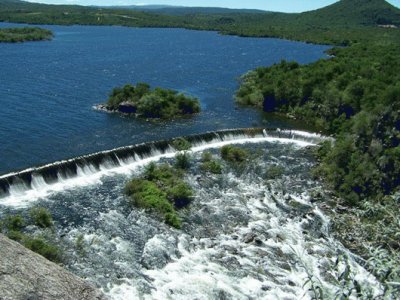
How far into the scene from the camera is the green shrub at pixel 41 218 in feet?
81.7

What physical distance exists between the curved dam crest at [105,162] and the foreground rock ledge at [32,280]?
20.3 meters

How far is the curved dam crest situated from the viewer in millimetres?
29000

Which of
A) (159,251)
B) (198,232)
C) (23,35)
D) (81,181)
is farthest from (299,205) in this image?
(23,35)

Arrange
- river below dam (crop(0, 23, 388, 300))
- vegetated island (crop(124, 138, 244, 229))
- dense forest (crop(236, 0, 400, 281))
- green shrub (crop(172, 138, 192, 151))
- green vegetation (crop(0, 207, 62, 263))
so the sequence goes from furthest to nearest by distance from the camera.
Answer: green shrub (crop(172, 138, 192, 151))
dense forest (crop(236, 0, 400, 281))
vegetated island (crop(124, 138, 244, 229))
river below dam (crop(0, 23, 388, 300))
green vegetation (crop(0, 207, 62, 263))

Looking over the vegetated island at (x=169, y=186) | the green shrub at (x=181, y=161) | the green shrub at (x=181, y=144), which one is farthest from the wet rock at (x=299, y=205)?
the green shrub at (x=181, y=144)

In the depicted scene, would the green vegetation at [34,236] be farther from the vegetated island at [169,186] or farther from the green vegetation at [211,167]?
the green vegetation at [211,167]

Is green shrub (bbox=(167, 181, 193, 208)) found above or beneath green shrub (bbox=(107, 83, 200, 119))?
beneath

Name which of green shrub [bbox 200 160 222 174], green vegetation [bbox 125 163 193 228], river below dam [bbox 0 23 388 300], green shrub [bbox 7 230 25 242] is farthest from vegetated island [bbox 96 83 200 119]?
green shrub [bbox 7 230 25 242]

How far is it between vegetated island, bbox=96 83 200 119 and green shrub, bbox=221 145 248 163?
41.5 feet

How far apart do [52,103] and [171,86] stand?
1875 centimetres

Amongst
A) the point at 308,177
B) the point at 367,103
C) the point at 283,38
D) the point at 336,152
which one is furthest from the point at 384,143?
the point at 283,38

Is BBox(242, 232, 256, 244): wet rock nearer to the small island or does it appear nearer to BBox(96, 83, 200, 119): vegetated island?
BBox(96, 83, 200, 119): vegetated island

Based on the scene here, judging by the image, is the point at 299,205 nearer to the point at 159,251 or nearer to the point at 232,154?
the point at 232,154

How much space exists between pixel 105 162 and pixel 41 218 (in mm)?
9610
